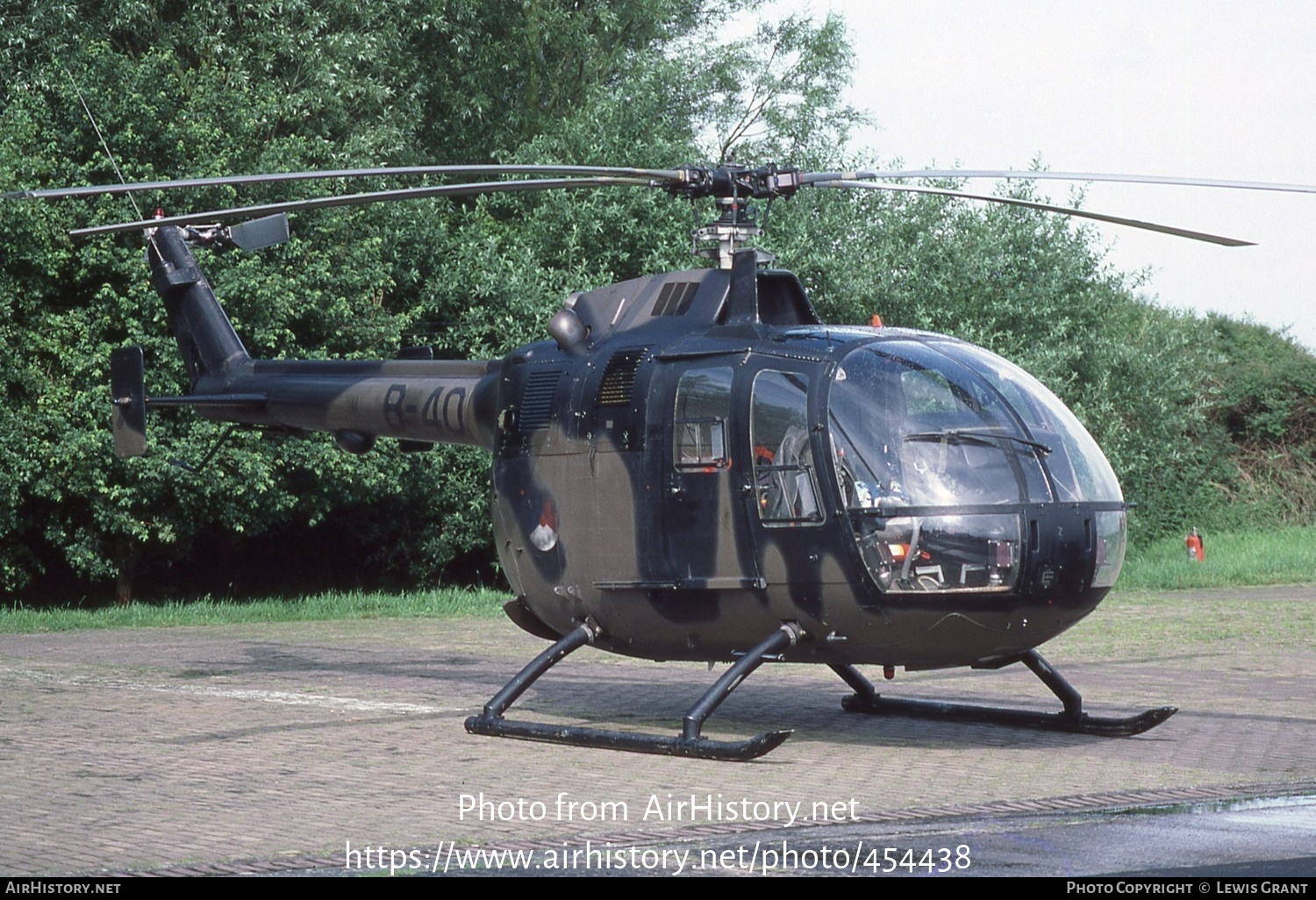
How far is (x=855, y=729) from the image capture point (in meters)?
9.89

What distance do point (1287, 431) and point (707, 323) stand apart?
27030 millimetres

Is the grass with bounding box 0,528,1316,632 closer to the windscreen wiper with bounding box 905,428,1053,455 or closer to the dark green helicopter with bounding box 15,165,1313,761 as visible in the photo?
the dark green helicopter with bounding box 15,165,1313,761

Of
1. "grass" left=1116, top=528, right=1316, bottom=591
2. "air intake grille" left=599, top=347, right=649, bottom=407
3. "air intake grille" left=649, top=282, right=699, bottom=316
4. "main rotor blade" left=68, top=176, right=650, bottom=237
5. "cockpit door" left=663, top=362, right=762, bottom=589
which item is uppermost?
"main rotor blade" left=68, top=176, right=650, bottom=237

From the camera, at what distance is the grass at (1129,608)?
1734 centimetres

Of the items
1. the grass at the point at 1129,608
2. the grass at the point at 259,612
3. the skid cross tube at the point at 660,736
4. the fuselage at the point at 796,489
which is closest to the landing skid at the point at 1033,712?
the fuselage at the point at 796,489

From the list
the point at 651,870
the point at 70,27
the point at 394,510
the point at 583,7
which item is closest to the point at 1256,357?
the point at 583,7

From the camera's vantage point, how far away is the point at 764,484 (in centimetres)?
856

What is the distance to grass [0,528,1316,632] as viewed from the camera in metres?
17.3

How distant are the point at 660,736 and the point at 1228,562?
1885 cm

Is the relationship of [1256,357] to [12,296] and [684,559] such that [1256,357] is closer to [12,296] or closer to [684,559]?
[12,296]

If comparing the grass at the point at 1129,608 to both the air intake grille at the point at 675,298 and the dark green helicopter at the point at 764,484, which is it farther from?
the air intake grille at the point at 675,298

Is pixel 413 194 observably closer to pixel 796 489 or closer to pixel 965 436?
pixel 796 489

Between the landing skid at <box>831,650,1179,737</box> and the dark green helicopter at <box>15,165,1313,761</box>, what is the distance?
18 millimetres

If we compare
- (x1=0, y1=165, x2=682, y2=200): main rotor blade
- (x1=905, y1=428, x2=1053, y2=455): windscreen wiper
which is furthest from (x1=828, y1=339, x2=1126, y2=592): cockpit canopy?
(x1=0, y1=165, x2=682, y2=200): main rotor blade
